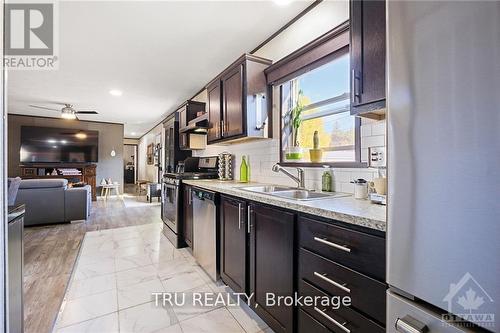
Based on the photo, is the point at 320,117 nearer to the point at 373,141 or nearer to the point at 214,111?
the point at 373,141

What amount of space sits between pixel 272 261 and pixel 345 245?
1.89ft

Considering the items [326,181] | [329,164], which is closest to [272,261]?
[326,181]

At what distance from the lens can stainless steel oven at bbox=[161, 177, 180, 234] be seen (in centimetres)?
317

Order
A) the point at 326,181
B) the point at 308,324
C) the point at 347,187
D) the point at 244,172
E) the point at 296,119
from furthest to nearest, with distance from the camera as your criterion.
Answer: the point at 244,172
the point at 296,119
the point at 326,181
the point at 347,187
the point at 308,324

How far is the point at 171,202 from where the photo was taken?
3.46 m

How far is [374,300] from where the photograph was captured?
0.91 meters

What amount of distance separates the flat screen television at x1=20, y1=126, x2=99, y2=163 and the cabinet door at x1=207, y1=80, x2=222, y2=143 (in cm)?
586

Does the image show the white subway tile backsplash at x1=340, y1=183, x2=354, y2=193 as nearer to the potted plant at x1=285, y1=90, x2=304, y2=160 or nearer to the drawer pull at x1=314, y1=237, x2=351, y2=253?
the potted plant at x1=285, y1=90, x2=304, y2=160

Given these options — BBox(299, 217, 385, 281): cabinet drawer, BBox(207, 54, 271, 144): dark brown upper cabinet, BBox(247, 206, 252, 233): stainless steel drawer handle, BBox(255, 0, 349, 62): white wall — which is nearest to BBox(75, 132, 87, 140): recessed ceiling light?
BBox(207, 54, 271, 144): dark brown upper cabinet

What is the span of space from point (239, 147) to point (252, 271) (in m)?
1.77

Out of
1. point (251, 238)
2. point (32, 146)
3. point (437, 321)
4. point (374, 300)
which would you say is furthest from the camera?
point (32, 146)

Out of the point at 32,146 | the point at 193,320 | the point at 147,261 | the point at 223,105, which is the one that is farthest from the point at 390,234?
the point at 32,146

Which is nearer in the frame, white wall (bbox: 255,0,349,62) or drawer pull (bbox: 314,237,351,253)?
drawer pull (bbox: 314,237,351,253)

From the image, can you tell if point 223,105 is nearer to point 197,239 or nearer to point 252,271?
point 197,239
